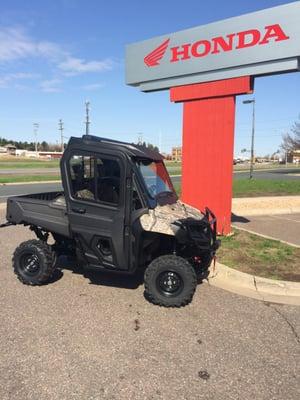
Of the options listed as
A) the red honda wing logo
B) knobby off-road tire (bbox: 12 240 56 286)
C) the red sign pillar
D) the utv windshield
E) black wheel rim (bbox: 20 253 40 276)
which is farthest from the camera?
the red honda wing logo

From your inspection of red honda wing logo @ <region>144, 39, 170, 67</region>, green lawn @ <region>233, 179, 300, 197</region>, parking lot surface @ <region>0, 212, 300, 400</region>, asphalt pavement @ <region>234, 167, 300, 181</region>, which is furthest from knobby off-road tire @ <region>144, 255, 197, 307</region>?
asphalt pavement @ <region>234, 167, 300, 181</region>

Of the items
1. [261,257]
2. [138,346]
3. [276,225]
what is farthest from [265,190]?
[138,346]

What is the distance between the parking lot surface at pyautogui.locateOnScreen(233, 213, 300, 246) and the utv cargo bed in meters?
4.92

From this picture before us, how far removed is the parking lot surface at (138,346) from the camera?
3.37 meters

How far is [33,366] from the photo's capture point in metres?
3.64

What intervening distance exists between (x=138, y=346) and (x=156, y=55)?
7225 mm

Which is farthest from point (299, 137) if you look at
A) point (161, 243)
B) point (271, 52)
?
point (161, 243)

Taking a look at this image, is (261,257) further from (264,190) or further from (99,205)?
(264,190)

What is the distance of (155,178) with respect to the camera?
5816 millimetres

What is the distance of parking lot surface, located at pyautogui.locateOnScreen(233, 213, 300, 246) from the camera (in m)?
9.25

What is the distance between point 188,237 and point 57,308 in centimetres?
176

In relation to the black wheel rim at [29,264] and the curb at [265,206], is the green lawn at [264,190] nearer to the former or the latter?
the curb at [265,206]

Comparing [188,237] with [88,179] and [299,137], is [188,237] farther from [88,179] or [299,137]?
[299,137]

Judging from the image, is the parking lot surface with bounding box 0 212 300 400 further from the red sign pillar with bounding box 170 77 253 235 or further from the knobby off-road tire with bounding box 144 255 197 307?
the red sign pillar with bounding box 170 77 253 235
